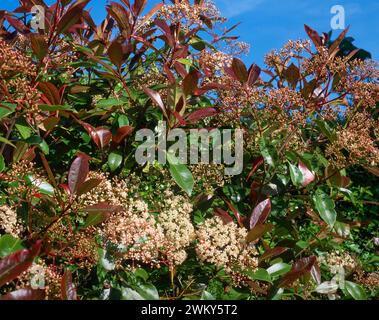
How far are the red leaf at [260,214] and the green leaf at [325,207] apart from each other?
28 cm

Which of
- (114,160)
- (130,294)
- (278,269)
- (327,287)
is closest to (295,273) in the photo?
(278,269)

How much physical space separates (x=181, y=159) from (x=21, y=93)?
70 cm

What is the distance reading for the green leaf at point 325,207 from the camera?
7.54 ft

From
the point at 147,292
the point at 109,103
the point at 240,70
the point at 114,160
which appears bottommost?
the point at 147,292

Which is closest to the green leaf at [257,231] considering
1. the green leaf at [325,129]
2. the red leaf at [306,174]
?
the red leaf at [306,174]

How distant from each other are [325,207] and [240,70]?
2.35 feet

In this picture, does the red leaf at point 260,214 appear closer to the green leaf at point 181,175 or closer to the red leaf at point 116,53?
the green leaf at point 181,175

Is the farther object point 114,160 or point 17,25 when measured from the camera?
point 17,25

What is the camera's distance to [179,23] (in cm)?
261

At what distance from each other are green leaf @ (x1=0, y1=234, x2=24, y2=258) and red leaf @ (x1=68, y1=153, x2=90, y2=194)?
9.2 inches

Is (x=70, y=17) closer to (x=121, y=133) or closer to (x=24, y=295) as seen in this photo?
(x=121, y=133)

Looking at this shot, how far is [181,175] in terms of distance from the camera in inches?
78.5

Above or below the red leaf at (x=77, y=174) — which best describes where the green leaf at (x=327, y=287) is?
below
